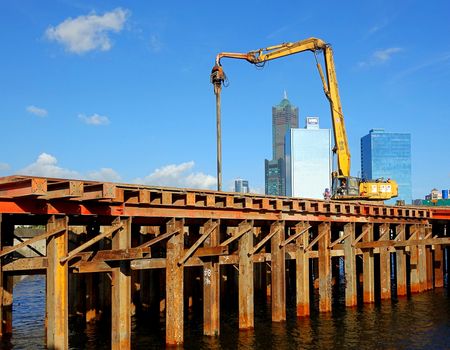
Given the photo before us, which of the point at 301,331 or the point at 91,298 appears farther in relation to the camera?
the point at 91,298

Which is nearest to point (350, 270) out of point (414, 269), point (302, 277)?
point (302, 277)

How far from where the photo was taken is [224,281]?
104 feet

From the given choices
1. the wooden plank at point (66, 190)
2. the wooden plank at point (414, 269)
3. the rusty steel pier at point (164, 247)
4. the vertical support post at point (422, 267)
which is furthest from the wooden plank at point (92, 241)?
the vertical support post at point (422, 267)

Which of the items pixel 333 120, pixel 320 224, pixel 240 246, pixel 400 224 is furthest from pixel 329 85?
pixel 240 246

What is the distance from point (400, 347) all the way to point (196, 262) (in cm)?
847

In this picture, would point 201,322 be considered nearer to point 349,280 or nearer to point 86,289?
point 86,289

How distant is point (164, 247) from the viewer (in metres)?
22.9

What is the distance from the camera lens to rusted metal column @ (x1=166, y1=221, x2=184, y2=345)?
18125mm

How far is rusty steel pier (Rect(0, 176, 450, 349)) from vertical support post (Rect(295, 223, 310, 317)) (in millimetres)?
45

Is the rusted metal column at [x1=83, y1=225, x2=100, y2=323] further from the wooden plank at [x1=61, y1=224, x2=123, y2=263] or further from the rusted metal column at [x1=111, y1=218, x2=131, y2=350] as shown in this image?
the rusted metal column at [x1=111, y1=218, x2=131, y2=350]

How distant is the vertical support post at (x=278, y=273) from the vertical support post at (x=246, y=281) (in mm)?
1712

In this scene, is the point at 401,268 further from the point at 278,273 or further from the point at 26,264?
the point at 26,264

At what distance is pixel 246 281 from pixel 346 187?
21777mm

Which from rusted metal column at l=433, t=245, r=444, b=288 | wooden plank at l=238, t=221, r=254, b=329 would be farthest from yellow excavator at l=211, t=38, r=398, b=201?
wooden plank at l=238, t=221, r=254, b=329
